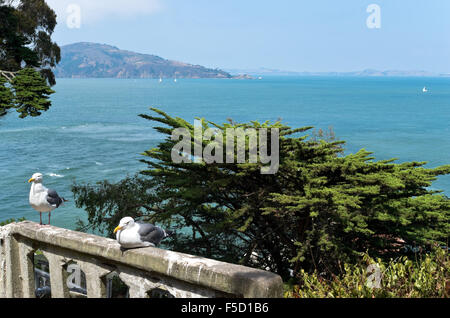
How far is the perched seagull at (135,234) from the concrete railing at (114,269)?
6 centimetres

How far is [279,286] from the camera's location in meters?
2.40

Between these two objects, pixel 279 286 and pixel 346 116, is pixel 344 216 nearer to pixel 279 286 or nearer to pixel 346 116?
pixel 279 286

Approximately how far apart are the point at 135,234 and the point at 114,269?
261 mm

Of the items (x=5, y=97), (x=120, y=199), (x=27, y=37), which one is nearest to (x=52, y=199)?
(x=5, y=97)

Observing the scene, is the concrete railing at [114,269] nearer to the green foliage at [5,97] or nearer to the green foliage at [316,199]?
the green foliage at [316,199]

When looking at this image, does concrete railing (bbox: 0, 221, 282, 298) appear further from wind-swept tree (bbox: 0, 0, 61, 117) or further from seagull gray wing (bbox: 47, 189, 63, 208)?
wind-swept tree (bbox: 0, 0, 61, 117)

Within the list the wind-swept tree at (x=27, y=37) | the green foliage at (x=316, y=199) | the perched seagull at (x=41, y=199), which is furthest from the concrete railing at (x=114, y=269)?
the wind-swept tree at (x=27, y=37)

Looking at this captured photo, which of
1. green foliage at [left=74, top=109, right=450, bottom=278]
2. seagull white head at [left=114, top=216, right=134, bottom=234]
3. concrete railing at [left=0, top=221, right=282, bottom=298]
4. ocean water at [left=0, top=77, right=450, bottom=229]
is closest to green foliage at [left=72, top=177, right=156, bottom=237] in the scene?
green foliage at [left=74, top=109, right=450, bottom=278]

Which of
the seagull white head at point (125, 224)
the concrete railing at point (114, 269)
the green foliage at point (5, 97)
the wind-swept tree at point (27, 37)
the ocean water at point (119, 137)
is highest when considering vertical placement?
the wind-swept tree at point (27, 37)

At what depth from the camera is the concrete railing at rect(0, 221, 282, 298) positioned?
8.00 feet

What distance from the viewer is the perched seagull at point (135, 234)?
114 inches

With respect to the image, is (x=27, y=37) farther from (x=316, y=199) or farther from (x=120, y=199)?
(x=316, y=199)

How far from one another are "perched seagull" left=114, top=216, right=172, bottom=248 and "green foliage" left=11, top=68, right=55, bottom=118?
9253mm

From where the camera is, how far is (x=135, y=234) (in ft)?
9.71
